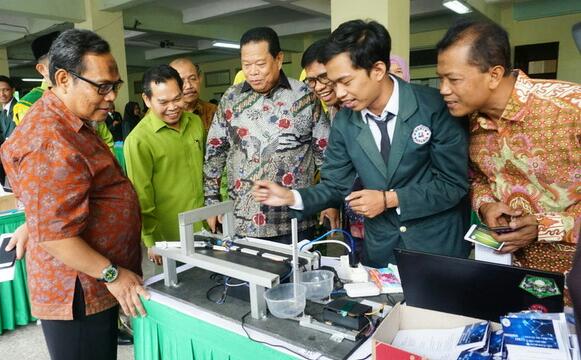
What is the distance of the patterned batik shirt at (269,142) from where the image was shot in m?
1.89

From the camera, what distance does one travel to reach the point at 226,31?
28.9 feet

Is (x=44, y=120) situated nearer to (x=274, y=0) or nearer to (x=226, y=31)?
(x=274, y=0)

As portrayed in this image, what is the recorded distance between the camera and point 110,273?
1.23m

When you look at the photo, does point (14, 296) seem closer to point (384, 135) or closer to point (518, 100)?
point (384, 135)

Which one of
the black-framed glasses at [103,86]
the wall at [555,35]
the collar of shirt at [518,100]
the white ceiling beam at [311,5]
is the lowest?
the collar of shirt at [518,100]

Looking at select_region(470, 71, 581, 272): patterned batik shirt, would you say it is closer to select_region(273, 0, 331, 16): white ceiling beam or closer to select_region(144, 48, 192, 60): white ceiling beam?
select_region(273, 0, 331, 16): white ceiling beam

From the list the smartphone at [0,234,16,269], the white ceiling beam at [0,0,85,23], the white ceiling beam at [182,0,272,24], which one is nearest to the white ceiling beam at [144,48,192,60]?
the white ceiling beam at [182,0,272,24]

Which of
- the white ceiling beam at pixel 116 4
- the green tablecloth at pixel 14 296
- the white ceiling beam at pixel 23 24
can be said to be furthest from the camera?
the white ceiling beam at pixel 23 24

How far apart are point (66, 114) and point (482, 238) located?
1266mm

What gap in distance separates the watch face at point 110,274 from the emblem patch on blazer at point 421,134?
1.03 meters

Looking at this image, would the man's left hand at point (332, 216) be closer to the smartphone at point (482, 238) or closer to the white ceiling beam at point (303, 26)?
the smartphone at point (482, 238)

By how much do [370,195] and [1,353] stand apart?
2.32 meters

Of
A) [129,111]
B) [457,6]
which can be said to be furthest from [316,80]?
[457,6]

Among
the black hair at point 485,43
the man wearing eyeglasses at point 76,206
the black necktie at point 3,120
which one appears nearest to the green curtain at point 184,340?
the man wearing eyeglasses at point 76,206
